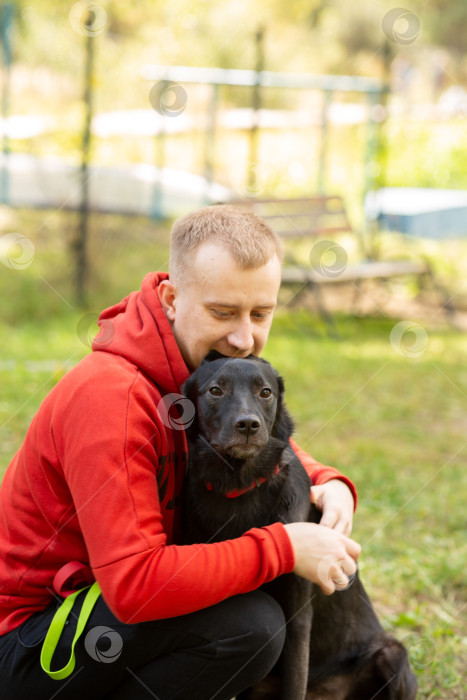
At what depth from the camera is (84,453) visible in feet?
5.95

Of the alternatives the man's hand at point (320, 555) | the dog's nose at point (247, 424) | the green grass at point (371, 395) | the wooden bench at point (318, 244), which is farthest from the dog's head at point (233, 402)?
the wooden bench at point (318, 244)

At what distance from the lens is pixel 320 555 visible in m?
1.96

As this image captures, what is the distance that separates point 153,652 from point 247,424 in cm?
65

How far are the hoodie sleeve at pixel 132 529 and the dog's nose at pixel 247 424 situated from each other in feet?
0.70

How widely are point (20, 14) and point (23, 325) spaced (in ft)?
13.3

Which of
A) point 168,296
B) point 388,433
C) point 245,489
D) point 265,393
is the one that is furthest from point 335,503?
point 388,433

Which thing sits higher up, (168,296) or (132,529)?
(168,296)

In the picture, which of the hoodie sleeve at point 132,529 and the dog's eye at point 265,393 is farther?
the dog's eye at point 265,393

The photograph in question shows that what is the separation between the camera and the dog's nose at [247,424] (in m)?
1.98

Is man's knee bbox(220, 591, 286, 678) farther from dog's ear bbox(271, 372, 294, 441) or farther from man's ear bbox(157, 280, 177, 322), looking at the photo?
man's ear bbox(157, 280, 177, 322)

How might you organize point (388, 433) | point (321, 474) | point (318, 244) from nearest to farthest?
point (321, 474) → point (388, 433) → point (318, 244)

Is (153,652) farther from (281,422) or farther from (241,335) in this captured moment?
(241,335)

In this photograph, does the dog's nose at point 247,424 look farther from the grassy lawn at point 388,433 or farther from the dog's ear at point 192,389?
the grassy lawn at point 388,433

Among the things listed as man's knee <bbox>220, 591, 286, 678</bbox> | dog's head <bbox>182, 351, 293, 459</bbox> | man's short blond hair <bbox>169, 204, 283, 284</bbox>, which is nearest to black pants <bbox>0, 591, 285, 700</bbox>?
man's knee <bbox>220, 591, 286, 678</bbox>
